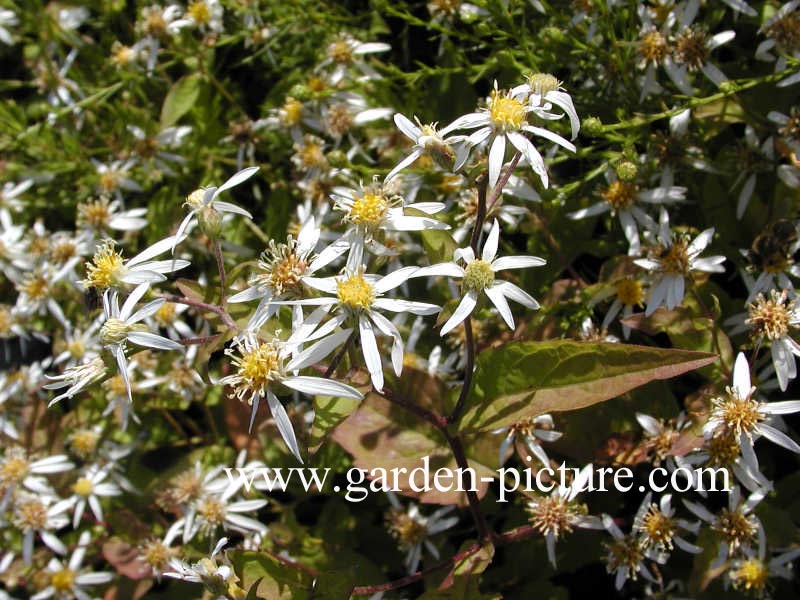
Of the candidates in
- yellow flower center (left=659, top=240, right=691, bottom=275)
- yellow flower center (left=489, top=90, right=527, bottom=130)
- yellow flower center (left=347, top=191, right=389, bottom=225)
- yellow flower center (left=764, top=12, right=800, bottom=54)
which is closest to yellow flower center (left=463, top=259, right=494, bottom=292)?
yellow flower center (left=347, top=191, right=389, bottom=225)

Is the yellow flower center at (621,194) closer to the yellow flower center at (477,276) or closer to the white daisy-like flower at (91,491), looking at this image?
the yellow flower center at (477,276)

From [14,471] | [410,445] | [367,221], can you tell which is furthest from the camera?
[14,471]

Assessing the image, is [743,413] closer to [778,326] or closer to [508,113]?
[778,326]

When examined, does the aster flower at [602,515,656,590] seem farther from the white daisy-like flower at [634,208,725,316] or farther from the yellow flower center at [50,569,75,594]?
the yellow flower center at [50,569,75,594]

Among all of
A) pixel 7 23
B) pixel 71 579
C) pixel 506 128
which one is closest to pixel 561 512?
pixel 506 128

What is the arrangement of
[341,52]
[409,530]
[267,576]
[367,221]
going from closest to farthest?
[367,221]
[267,576]
[409,530]
[341,52]
